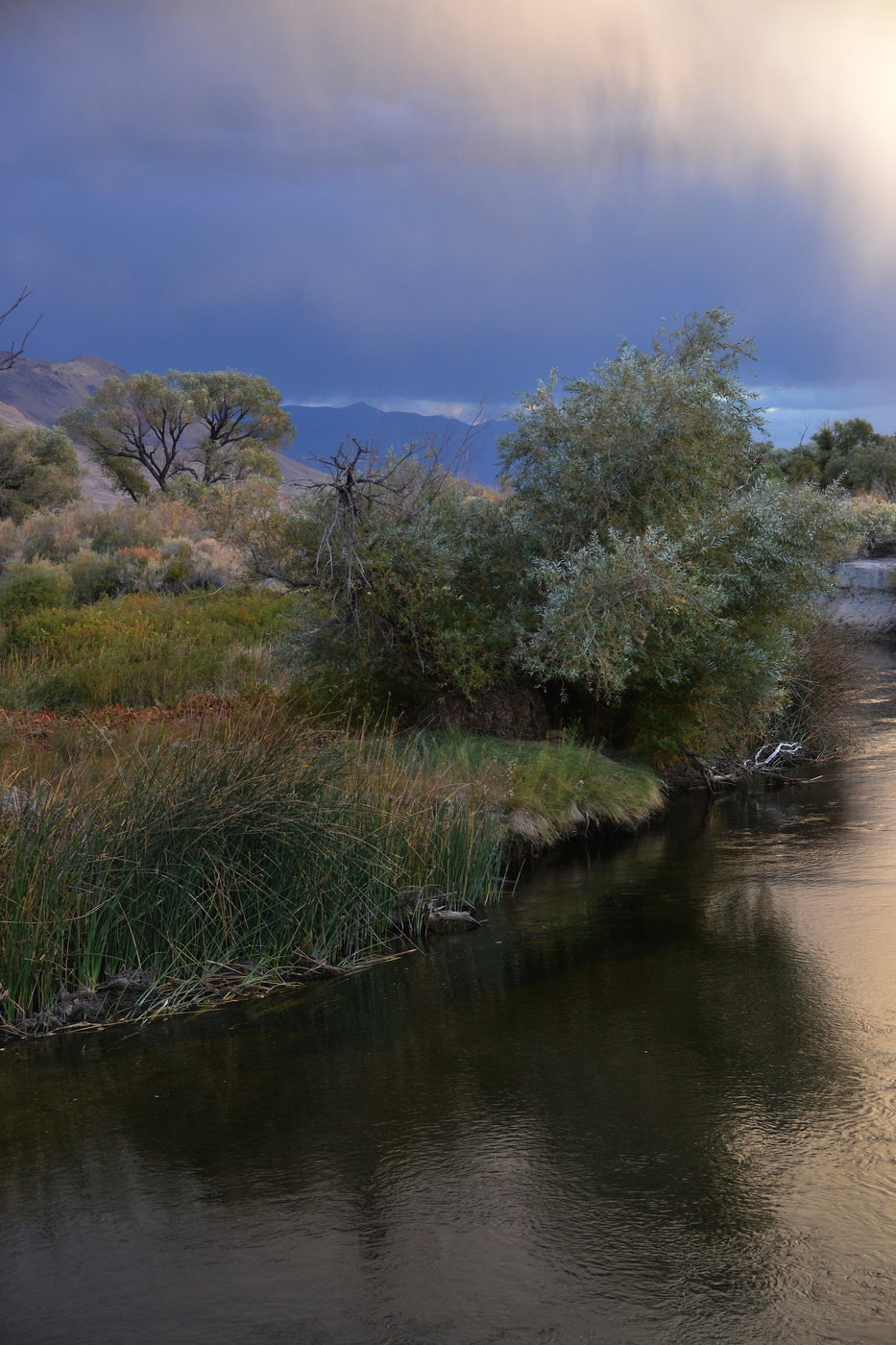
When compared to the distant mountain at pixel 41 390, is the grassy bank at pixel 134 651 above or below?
below

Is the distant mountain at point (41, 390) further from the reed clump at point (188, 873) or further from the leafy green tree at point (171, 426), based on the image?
the reed clump at point (188, 873)

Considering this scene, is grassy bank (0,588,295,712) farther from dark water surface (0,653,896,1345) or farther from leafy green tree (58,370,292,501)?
leafy green tree (58,370,292,501)

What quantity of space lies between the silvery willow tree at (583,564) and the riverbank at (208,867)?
3.75 meters

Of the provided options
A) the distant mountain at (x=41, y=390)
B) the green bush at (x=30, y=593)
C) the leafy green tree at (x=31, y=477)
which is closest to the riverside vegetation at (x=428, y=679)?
the green bush at (x=30, y=593)

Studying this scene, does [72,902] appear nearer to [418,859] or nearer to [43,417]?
[418,859]

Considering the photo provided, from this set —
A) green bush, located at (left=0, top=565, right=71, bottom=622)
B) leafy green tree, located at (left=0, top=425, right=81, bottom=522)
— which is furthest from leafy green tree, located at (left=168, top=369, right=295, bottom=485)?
green bush, located at (left=0, top=565, right=71, bottom=622)

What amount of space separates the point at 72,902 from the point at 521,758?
7.28 meters

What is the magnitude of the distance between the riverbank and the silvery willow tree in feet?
12.3

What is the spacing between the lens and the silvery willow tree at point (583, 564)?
14.9 m

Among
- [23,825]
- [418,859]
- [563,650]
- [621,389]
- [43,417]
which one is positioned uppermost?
[43,417]

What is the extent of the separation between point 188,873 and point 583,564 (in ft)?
24.3

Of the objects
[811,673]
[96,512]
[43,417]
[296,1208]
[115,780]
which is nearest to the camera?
[296,1208]

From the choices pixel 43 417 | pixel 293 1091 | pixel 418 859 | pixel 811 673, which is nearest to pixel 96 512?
pixel 811 673

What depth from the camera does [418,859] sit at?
11.1 metres
